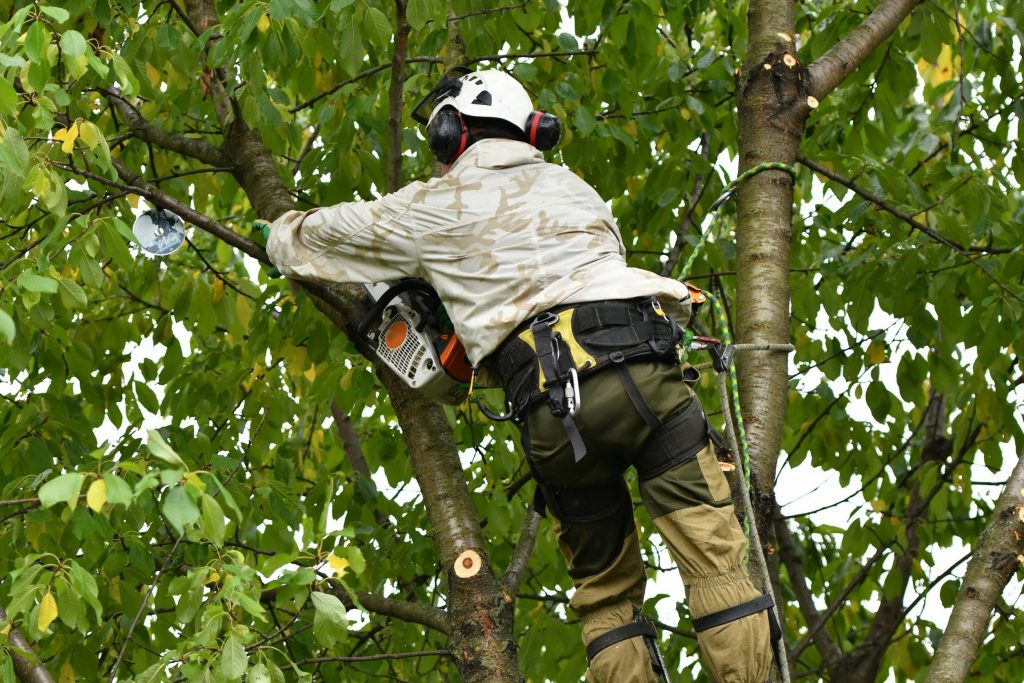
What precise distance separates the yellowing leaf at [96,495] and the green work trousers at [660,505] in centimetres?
119

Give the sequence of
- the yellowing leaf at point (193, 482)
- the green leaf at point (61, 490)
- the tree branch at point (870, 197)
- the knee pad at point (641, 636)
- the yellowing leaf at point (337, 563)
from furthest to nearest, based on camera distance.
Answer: the tree branch at point (870, 197) → the knee pad at point (641, 636) → the yellowing leaf at point (337, 563) → the yellowing leaf at point (193, 482) → the green leaf at point (61, 490)

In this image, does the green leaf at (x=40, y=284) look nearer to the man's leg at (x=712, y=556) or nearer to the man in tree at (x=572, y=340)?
the man in tree at (x=572, y=340)

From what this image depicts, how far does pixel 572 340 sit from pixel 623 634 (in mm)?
812

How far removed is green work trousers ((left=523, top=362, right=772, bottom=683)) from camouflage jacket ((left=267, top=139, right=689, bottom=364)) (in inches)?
9.7

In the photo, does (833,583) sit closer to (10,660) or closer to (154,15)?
(154,15)

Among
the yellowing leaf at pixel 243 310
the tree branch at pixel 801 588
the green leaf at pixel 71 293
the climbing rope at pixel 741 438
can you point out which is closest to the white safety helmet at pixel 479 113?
the climbing rope at pixel 741 438

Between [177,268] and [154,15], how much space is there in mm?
1765

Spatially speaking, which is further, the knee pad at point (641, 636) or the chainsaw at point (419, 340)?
the chainsaw at point (419, 340)

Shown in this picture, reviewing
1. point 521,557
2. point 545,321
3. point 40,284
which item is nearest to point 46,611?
point 40,284

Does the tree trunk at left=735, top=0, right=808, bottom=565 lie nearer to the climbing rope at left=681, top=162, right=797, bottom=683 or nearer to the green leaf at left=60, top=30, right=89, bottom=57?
the climbing rope at left=681, top=162, right=797, bottom=683

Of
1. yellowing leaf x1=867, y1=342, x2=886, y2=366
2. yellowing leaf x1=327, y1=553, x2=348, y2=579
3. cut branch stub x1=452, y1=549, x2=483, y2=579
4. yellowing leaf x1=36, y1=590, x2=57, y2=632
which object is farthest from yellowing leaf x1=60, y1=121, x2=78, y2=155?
yellowing leaf x1=867, y1=342, x2=886, y2=366

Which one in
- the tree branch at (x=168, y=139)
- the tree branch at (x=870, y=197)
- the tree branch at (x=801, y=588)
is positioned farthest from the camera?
the tree branch at (x=801, y=588)

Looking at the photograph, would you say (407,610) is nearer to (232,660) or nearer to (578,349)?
(578,349)

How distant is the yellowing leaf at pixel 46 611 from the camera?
2.95 m
